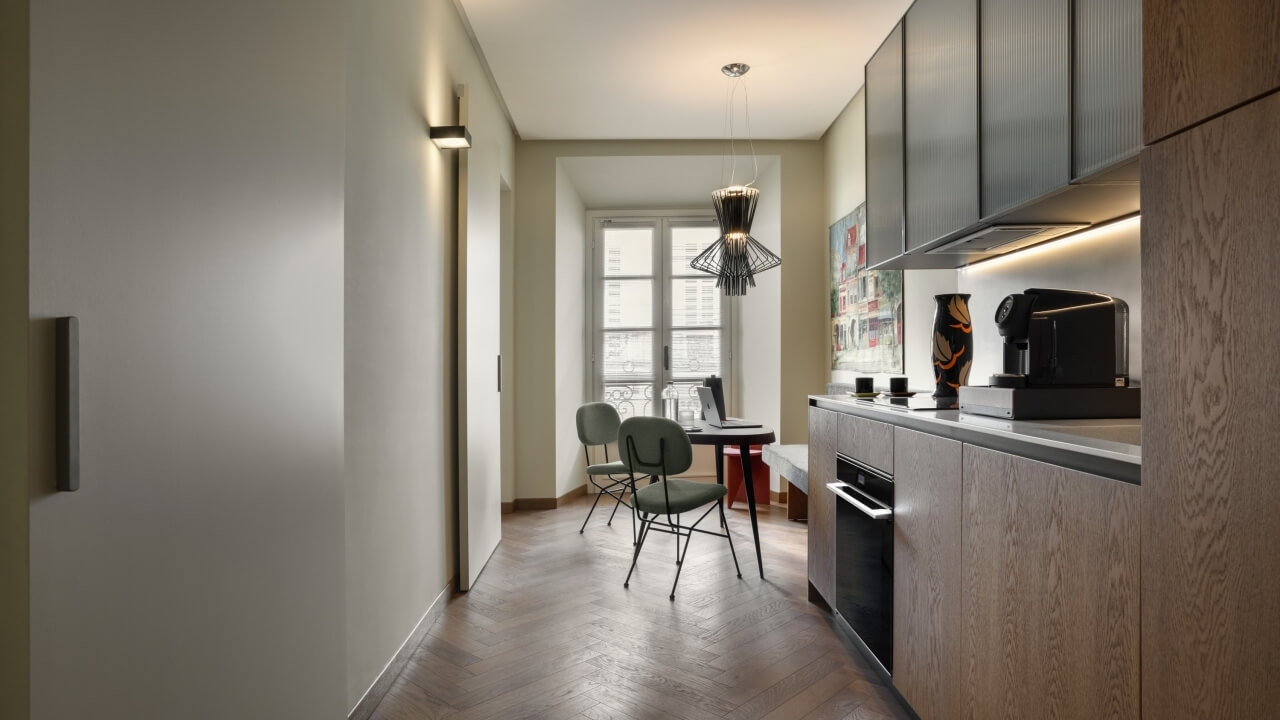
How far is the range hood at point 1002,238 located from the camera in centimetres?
222

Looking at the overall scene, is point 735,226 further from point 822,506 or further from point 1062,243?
point 1062,243

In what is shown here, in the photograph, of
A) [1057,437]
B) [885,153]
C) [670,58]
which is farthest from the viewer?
[670,58]

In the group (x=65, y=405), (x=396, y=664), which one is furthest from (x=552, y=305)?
(x=65, y=405)

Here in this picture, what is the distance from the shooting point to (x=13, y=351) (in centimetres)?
86

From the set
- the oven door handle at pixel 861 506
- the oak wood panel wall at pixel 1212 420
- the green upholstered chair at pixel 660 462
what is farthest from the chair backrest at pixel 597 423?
the oak wood panel wall at pixel 1212 420

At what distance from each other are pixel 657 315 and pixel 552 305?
1.49 m

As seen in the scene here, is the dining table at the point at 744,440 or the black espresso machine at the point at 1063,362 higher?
the black espresso machine at the point at 1063,362

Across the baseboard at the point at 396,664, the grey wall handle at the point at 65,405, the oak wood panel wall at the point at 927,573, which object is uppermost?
the grey wall handle at the point at 65,405

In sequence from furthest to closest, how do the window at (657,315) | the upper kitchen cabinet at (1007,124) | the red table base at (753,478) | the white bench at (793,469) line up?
the window at (657,315)
the red table base at (753,478)
the white bench at (793,469)
the upper kitchen cabinet at (1007,124)

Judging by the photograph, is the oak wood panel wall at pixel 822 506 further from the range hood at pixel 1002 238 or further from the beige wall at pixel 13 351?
the beige wall at pixel 13 351

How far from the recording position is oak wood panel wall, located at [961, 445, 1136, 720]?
1189 millimetres

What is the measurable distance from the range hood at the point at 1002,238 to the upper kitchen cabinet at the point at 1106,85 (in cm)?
60

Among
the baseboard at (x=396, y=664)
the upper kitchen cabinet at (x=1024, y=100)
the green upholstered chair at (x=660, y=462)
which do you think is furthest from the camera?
the green upholstered chair at (x=660, y=462)

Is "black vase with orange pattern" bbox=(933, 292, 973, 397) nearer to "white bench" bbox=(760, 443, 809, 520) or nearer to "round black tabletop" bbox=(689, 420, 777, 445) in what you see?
"white bench" bbox=(760, 443, 809, 520)
